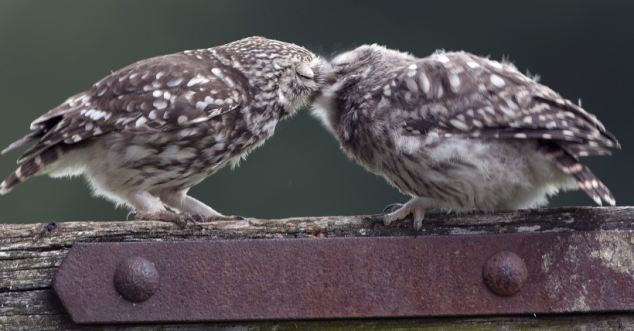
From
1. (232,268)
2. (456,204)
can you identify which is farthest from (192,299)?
(456,204)

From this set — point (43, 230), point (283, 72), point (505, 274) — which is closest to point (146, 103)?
point (283, 72)

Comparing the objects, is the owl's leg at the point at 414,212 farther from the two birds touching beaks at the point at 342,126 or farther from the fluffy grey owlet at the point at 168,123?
the fluffy grey owlet at the point at 168,123

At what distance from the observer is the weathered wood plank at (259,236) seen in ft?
8.54

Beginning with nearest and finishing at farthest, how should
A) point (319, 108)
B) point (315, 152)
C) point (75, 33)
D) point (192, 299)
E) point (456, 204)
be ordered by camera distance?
1. point (192, 299)
2. point (456, 204)
3. point (319, 108)
4. point (315, 152)
5. point (75, 33)

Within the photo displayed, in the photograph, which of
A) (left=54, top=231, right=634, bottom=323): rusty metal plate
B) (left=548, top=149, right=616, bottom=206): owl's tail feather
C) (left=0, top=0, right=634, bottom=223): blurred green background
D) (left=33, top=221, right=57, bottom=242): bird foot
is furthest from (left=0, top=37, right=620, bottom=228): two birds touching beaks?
(left=0, top=0, right=634, bottom=223): blurred green background

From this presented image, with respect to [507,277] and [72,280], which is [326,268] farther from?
[72,280]

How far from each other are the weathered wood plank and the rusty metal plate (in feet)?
0.17

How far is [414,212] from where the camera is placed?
2879 mm

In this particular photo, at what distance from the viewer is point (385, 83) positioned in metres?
3.47

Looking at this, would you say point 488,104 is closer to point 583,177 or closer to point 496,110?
point 496,110

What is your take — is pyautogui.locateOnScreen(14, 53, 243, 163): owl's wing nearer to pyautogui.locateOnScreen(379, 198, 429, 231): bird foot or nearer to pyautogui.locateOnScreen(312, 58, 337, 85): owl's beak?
pyautogui.locateOnScreen(312, 58, 337, 85): owl's beak

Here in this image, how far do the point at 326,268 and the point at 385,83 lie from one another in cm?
103

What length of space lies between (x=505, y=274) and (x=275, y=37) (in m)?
8.00

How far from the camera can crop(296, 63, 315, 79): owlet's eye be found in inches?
151
